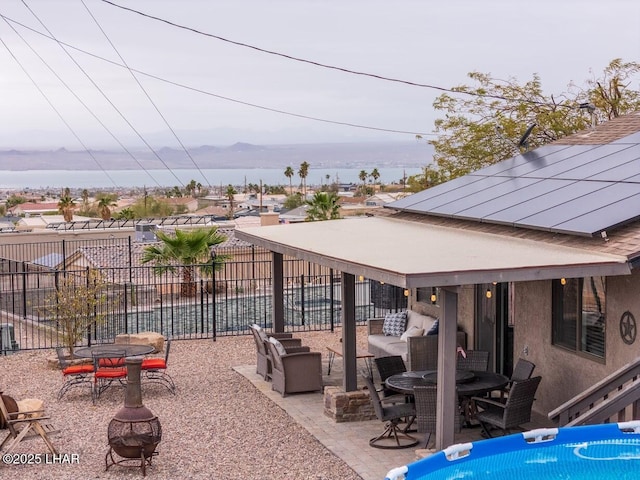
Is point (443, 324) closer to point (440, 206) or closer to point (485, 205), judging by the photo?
point (485, 205)

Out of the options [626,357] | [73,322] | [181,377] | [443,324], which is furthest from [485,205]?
[73,322]

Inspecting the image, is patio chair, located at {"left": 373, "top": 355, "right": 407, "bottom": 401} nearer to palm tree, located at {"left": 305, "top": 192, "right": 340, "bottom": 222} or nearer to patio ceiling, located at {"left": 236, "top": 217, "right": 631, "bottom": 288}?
patio ceiling, located at {"left": 236, "top": 217, "right": 631, "bottom": 288}

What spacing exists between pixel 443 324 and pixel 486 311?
541 centimetres

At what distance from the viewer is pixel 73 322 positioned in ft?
63.4

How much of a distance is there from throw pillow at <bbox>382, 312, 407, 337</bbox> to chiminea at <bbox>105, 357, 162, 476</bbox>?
7.51m

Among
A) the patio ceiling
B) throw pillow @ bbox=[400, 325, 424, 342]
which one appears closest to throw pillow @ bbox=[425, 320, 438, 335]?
throw pillow @ bbox=[400, 325, 424, 342]

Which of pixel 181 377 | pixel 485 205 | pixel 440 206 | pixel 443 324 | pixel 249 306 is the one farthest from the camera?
pixel 249 306

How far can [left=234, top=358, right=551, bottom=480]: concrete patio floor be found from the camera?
1134 cm

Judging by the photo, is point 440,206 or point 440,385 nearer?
point 440,385

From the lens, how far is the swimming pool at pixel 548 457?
9.72m

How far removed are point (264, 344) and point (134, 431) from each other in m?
4.98

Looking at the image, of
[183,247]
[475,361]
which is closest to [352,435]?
[475,361]

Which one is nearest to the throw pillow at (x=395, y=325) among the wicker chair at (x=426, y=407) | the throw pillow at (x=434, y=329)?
the throw pillow at (x=434, y=329)

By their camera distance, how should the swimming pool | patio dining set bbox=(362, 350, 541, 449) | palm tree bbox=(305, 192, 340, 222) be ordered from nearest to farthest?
the swimming pool < patio dining set bbox=(362, 350, 541, 449) < palm tree bbox=(305, 192, 340, 222)
